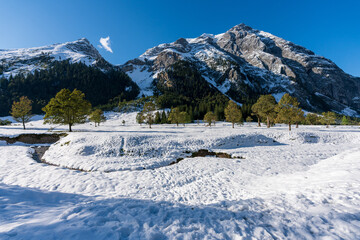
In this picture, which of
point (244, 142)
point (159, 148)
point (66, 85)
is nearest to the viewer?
point (159, 148)

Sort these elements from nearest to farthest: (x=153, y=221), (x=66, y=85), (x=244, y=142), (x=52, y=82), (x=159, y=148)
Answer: (x=153, y=221) < (x=159, y=148) < (x=244, y=142) < (x=52, y=82) < (x=66, y=85)

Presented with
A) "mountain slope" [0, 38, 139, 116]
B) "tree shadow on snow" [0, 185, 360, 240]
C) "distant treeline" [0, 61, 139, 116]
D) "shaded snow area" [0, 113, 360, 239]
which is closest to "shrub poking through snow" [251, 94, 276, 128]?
"shaded snow area" [0, 113, 360, 239]

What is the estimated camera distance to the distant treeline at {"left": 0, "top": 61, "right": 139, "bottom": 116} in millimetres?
123312

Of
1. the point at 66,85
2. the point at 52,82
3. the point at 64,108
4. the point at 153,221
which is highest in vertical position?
the point at 52,82

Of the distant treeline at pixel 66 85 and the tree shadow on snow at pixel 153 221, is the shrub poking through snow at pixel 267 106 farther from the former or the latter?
the distant treeline at pixel 66 85

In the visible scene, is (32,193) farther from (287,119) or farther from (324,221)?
(287,119)

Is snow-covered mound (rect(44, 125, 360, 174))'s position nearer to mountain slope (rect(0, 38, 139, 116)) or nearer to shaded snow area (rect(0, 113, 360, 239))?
shaded snow area (rect(0, 113, 360, 239))

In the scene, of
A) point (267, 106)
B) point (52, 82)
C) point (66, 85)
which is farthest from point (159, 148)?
point (52, 82)

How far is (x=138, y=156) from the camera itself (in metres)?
15.8

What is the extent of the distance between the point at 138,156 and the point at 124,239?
12.7 m

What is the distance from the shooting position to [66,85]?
149500 mm

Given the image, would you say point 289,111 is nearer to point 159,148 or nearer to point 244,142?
point 244,142

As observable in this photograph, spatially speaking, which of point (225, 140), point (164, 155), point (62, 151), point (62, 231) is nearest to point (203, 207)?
point (62, 231)

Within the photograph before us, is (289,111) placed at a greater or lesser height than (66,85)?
lesser
